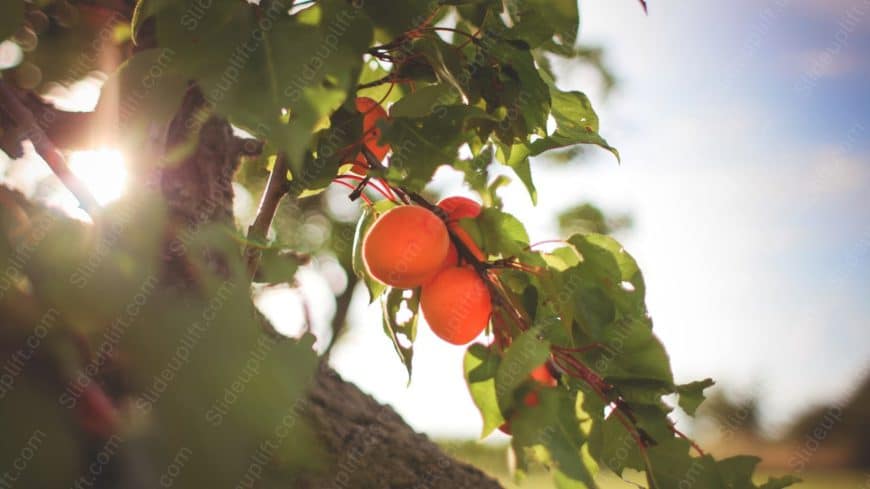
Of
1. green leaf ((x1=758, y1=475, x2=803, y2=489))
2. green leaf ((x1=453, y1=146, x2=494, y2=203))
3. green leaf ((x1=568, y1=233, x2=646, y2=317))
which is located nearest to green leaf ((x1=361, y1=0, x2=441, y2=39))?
green leaf ((x1=453, y1=146, x2=494, y2=203))

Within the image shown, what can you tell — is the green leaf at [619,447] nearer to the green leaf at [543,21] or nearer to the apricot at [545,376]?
the apricot at [545,376]

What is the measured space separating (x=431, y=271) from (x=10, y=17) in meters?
0.40

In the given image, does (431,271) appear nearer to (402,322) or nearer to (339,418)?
(402,322)

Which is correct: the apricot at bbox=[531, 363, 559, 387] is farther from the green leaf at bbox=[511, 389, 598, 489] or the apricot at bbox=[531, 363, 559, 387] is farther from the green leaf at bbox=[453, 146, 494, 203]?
the green leaf at bbox=[453, 146, 494, 203]

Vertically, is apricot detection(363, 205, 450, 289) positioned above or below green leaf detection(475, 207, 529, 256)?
below

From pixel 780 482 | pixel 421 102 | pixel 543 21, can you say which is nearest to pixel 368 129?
pixel 421 102

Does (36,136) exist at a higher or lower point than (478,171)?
lower

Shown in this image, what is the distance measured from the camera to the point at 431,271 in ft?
2.05

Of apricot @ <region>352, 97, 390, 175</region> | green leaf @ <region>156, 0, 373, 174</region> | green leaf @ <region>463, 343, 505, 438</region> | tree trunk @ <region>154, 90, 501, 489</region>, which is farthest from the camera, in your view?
tree trunk @ <region>154, 90, 501, 489</region>

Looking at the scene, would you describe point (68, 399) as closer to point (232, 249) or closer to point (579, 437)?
point (232, 249)

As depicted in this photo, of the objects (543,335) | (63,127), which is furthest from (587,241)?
(63,127)

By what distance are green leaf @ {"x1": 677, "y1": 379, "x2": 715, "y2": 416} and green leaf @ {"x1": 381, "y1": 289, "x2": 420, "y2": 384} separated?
28 centimetres

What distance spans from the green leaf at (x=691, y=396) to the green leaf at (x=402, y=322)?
0.28 meters

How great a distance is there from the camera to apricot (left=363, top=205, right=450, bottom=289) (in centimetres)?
60
